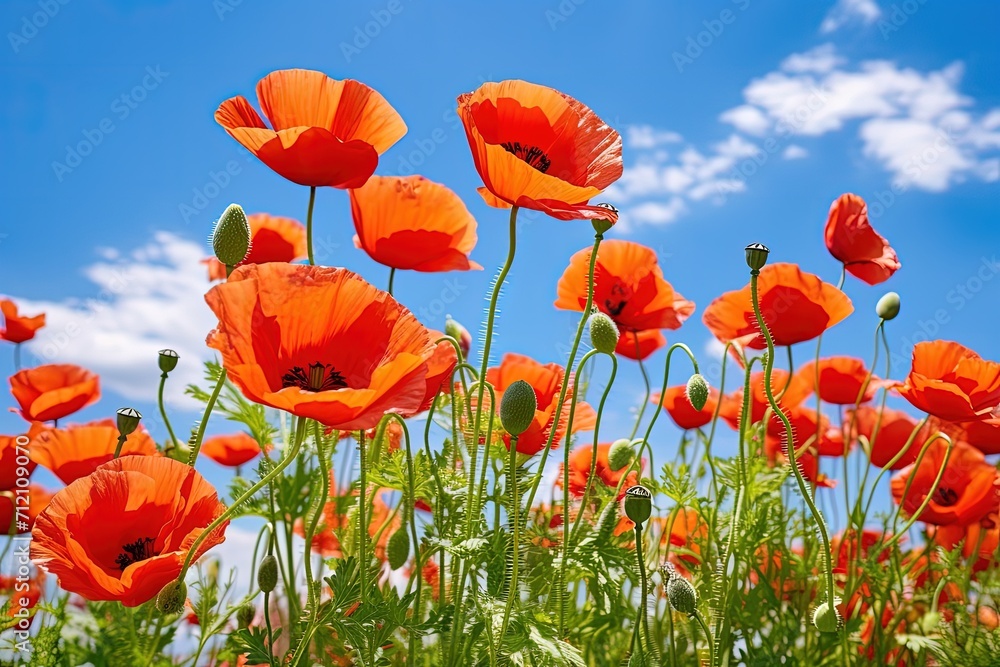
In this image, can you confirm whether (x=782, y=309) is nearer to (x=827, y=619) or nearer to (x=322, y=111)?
(x=827, y=619)

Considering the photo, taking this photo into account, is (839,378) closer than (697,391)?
No

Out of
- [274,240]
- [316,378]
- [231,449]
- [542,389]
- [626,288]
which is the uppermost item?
[274,240]

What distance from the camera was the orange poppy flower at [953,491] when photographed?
2590 millimetres

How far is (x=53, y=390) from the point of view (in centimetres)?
242

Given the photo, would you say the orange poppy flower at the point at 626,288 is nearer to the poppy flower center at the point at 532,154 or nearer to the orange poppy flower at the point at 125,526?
the poppy flower center at the point at 532,154

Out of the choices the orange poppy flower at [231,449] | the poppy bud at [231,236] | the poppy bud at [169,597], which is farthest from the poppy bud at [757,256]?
the orange poppy flower at [231,449]

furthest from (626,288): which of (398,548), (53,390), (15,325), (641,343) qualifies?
(15,325)

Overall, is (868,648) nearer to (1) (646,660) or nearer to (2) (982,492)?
(2) (982,492)

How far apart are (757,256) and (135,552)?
44.2 inches

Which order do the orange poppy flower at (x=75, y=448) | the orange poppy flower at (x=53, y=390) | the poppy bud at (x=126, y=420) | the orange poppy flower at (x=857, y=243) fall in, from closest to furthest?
1. the poppy bud at (x=126, y=420)
2. the orange poppy flower at (x=75, y=448)
3. the orange poppy flower at (x=53, y=390)
4. the orange poppy flower at (x=857, y=243)

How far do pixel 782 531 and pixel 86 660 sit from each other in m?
1.71

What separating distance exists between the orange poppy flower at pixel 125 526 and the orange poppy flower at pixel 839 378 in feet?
7.21

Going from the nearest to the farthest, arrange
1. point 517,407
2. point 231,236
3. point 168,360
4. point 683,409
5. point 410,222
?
point 517,407 → point 231,236 → point 168,360 → point 410,222 → point 683,409

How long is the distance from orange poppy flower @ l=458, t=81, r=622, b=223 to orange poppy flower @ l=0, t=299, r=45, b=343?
2541 millimetres
